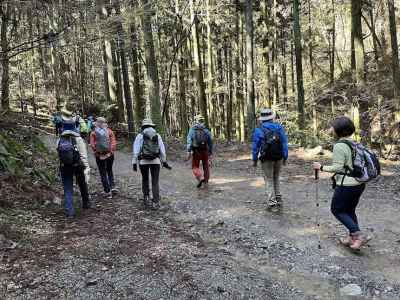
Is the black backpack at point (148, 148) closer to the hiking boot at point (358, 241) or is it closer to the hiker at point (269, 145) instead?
the hiker at point (269, 145)

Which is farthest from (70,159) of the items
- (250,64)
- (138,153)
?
(250,64)

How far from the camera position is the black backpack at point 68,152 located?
8164 mm

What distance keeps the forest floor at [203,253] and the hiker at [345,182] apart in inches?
15.6

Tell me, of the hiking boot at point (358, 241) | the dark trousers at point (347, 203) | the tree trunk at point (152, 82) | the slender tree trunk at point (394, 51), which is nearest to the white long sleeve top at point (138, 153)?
the dark trousers at point (347, 203)

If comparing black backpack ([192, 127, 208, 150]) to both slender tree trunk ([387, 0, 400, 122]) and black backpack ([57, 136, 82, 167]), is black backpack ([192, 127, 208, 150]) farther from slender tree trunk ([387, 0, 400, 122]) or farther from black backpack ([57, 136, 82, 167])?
Answer: slender tree trunk ([387, 0, 400, 122])

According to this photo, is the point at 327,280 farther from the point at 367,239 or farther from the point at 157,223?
the point at 157,223

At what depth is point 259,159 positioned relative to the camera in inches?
338

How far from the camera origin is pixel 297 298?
507 centimetres

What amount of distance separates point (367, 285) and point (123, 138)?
18362 mm

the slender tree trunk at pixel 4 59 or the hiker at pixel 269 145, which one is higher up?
the slender tree trunk at pixel 4 59

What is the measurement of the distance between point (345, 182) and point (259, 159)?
2598 millimetres

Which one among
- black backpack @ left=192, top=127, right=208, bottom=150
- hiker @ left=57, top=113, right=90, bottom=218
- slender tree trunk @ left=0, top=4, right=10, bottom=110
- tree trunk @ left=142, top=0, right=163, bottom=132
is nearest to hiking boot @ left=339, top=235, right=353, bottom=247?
black backpack @ left=192, top=127, right=208, bottom=150

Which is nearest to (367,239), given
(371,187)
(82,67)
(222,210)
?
(222,210)

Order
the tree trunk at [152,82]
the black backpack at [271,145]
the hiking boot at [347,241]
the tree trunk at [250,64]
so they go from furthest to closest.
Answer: the tree trunk at [250,64] < the tree trunk at [152,82] < the black backpack at [271,145] < the hiking boot at [347,241]
